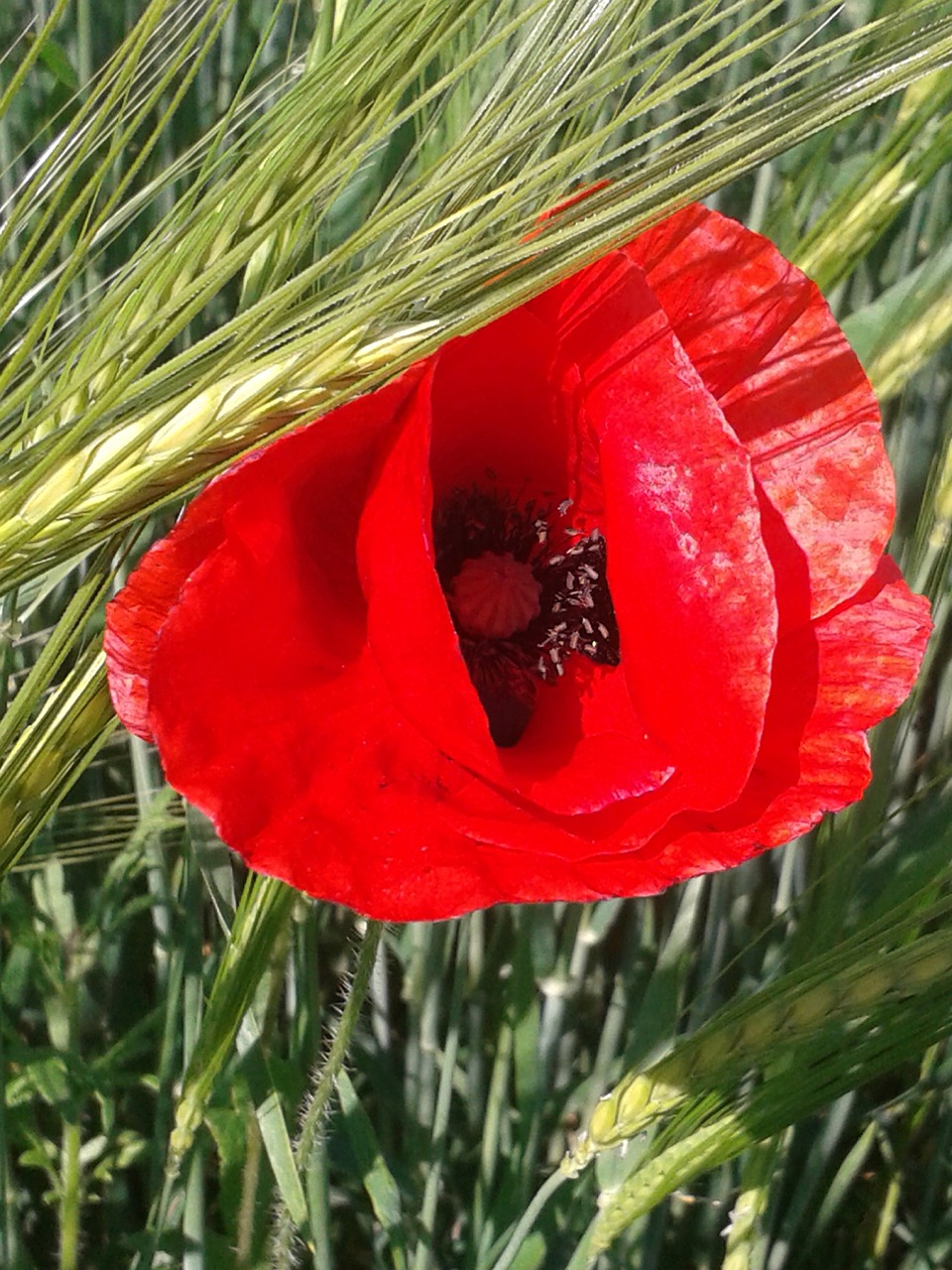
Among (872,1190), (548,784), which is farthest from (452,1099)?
(548,784)

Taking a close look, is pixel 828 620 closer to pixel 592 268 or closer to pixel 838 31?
pixel 592 268

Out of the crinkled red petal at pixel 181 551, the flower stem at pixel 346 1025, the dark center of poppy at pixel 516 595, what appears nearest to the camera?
the crinkled red petal at pixel 181 551

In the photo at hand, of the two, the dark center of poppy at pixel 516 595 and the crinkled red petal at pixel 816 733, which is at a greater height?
the dark center of poppy at pixel 516 595

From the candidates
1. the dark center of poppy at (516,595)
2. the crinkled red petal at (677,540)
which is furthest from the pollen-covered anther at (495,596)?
the crinkled red petal at (677,540)

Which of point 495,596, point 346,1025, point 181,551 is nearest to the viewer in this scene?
point 181,551

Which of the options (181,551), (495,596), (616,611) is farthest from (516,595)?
(181,551)

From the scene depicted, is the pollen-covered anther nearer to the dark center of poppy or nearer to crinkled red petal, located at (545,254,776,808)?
the dark center of poppy

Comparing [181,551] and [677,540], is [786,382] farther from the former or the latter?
[181,551]

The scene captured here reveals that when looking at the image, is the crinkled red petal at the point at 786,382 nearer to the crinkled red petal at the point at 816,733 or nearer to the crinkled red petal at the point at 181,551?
the crinkled red petal at the point at 816,733
